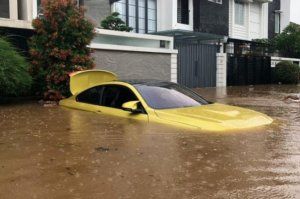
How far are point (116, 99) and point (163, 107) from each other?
1038mm

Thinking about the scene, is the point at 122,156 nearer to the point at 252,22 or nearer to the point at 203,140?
the point at 203,140

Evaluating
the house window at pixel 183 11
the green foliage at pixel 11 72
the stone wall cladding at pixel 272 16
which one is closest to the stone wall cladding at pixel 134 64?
the green foliage at pixel 11 72

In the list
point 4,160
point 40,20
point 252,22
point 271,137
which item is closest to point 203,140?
point 271,137

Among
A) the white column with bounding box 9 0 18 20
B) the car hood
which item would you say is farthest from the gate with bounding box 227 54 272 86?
the car hood

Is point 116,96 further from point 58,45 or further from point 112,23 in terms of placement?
point 112,23

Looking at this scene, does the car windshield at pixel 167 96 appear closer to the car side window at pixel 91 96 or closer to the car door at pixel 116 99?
the car door at pixel 116 99

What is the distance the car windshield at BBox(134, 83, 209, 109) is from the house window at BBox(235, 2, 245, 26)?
23.9 metres

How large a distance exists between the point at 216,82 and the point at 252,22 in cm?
1186

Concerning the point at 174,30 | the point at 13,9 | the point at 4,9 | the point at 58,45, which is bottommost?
the point at 58,45

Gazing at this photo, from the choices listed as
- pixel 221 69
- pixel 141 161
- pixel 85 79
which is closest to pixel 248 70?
pixel 221 69

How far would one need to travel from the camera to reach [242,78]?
25.7m

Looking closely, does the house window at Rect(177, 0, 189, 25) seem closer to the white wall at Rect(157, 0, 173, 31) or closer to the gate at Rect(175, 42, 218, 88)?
the white wall at Rect(157, 0, 173, 31)

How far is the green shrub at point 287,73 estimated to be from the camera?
27.3 metres

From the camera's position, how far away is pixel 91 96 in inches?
361
